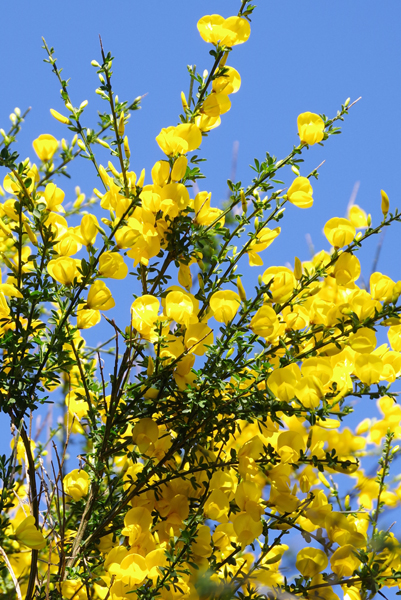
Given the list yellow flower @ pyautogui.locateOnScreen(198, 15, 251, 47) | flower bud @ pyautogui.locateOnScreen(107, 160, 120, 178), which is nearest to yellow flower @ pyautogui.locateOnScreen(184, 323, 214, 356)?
flower bud @ pyautogui.locateOnScreen(107, 160, 120, 178)

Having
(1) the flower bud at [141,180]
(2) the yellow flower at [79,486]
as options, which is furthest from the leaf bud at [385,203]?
(2) the yellow flower at [79,486]

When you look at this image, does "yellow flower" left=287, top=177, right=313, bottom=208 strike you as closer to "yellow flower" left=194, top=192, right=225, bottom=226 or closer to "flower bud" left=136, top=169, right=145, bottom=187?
"yellow flower" left=194, top=192, right=225, bottom=226

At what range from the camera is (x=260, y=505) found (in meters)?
1.22

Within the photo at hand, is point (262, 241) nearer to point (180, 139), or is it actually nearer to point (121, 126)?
point (180, 139)

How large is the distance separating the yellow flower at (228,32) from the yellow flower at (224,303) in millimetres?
560

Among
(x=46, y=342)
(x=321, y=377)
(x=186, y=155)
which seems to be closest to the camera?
(x=321, y=377)

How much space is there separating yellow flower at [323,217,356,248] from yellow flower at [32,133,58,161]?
0.73 metres

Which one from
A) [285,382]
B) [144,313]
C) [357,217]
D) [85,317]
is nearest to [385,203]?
[357,217]

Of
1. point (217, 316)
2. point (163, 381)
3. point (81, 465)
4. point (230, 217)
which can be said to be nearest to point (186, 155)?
point (230, 217)

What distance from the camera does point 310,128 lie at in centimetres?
137

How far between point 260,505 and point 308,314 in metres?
0.43

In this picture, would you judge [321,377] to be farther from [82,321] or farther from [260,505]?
[82,321]

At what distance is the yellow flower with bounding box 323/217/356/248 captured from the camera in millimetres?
1289

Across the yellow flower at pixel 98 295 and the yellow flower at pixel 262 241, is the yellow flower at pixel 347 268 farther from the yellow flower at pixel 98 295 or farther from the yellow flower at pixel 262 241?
the yellow flower at pixel 98 295
